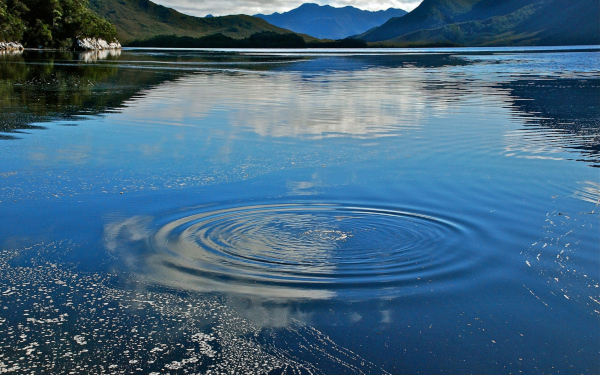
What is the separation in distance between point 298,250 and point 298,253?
0.37 ft

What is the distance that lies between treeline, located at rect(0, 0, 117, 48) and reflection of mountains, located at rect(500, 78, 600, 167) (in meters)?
111

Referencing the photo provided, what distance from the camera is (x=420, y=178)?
1124cm

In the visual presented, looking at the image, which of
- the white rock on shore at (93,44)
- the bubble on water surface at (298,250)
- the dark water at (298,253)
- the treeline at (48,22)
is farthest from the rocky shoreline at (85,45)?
the bubble on water surface at (298,250)

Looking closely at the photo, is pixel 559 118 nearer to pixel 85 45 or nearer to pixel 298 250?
pixel 298 250

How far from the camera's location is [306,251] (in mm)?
7113

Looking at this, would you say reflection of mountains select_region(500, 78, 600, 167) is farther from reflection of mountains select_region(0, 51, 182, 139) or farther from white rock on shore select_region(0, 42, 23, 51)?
white rock on shore select_region(0, 42, 23, 51)

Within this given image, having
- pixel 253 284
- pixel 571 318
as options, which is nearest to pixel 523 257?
pixel 571 318

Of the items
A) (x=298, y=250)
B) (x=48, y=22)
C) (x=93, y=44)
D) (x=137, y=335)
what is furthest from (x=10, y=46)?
(x=137, y=335)

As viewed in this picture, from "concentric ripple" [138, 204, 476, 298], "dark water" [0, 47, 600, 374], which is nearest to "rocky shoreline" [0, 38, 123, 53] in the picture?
"dark water" [0, 47, 600, 374]

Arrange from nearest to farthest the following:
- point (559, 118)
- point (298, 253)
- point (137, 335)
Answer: point (137, 335) → point (298, 253) → point (559, 118)

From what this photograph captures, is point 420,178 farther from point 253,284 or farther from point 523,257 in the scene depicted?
point 253,284

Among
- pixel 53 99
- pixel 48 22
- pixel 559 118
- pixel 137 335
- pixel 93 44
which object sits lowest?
pixel 137 335

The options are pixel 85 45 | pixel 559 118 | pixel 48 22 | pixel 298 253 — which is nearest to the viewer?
pixel 298 253

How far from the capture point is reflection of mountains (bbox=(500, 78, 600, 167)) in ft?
48.4
